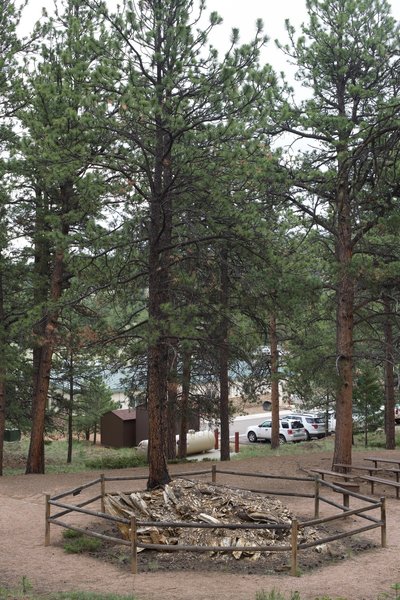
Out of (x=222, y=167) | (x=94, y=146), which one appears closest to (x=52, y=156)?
(x=94, y=146)

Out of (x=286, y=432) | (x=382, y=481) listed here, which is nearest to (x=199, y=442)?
(x=286, y=432)

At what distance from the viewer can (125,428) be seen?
32344 mm

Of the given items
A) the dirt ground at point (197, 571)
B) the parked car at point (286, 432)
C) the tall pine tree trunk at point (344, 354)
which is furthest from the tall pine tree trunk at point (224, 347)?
the parked car at point (286, 432)

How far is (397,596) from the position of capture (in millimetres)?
7504

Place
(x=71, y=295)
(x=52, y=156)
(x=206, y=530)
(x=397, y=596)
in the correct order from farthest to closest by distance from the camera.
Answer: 1. (x=71, y=295)
2. (x=52, y=156)
3. (x=206, y=530)
4. (x=397, y=596)

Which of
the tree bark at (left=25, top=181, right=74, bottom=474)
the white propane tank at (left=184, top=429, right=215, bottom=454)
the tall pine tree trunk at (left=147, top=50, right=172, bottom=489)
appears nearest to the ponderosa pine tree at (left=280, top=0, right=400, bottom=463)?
the tall pine tree trunk at (left=147, top=50, right=172, bottom=489)

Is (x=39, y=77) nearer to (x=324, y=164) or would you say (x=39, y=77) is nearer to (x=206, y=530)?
(x=324, y=164)

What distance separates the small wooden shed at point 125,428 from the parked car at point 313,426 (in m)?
8.16

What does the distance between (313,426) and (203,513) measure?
2387 cm

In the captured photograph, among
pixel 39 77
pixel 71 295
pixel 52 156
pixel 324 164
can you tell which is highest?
pixel 39 77

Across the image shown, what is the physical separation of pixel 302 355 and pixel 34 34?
11754mm

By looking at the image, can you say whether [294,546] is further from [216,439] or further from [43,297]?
[216,439]

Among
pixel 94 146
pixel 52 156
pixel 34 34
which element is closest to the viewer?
pixel 52 156

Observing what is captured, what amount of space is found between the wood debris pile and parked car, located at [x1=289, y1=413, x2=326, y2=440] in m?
21.8
